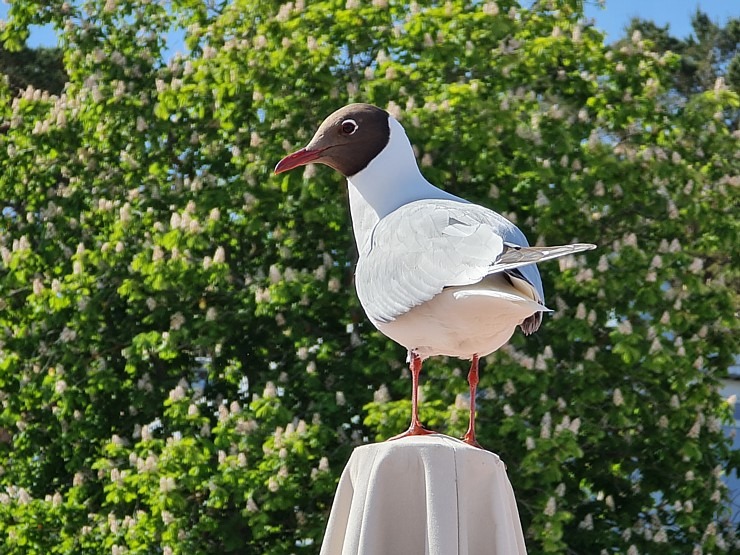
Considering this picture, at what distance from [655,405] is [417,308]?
6.10 m

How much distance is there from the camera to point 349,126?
443cm

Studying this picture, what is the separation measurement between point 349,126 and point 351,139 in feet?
0.16

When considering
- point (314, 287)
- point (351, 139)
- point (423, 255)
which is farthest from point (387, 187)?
point (314, 287)

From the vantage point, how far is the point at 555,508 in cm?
859

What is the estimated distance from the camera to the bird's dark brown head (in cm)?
438

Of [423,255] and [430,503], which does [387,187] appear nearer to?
[423,255]

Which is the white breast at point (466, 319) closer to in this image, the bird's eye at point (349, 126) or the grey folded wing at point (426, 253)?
the grey folded wing at point (426, 253)

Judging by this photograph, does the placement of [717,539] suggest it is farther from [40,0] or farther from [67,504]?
[40,0]

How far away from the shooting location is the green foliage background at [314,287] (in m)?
8.87

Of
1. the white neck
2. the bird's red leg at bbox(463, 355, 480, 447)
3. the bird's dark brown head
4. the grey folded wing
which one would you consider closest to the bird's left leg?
the bird's red leg at bbox(463, 355, 480, 447)

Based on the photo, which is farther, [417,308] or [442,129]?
[442,129]

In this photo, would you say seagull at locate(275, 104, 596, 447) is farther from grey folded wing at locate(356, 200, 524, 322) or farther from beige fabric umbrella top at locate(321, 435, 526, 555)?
beige fabric umbrella top at locate(321, 435, 526, 555)

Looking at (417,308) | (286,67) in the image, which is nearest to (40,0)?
(286,67)

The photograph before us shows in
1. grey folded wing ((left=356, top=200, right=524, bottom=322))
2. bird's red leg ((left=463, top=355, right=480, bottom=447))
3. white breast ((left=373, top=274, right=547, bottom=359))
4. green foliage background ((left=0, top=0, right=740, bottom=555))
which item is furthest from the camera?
green foliage background ((left=0, top=0, right=740, bottom=555))
